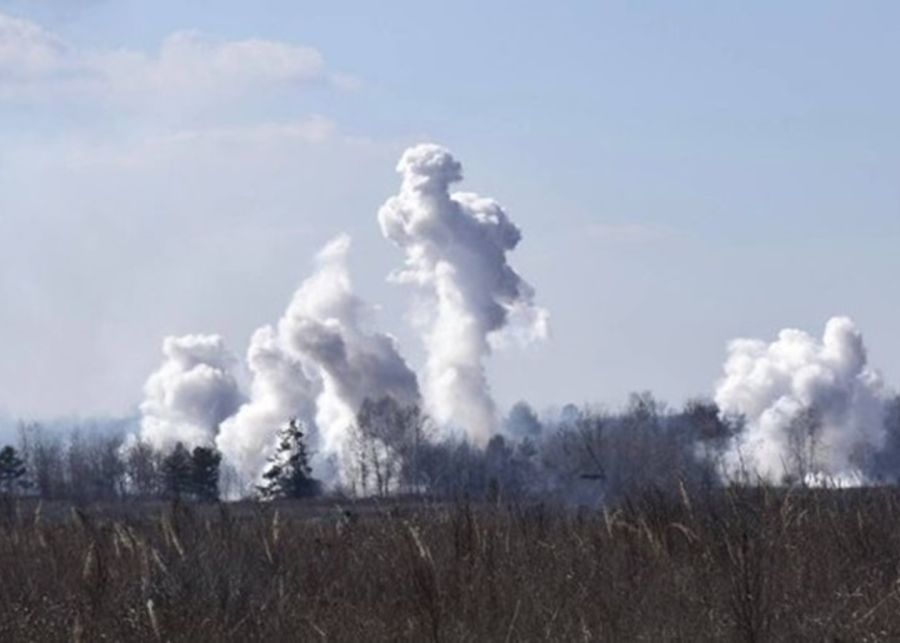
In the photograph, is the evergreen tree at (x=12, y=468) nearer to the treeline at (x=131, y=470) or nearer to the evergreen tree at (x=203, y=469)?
the treeline at (x=131, y=470)

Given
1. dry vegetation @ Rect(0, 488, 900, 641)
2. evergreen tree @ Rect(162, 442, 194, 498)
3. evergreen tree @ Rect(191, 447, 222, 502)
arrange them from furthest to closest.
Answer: evergreen tree @ Rect(162, 442, 194, 498)
evergreen tree @ Rect(191, 447, 222, 502)
dry vegetation @ Rect(0, 488, 900, 641)

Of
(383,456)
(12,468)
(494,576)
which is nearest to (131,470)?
(383,456)

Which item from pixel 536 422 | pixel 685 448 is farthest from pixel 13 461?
pixel 536 422

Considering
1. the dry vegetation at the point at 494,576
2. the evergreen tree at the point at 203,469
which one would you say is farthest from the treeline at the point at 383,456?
the dry vegetation at the point at 494,576

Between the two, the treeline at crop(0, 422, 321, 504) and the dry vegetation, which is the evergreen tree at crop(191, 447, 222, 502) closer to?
the treeline at crop(0, 422, 321, 504)

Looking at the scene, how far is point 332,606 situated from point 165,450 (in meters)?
93.2

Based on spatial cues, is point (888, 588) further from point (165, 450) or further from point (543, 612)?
point (165, 450)

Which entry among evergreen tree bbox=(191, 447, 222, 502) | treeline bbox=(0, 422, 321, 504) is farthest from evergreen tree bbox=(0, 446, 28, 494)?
evergreen tree bbox=(191, 447, 222, 502)

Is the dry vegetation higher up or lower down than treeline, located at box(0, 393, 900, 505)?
lower down

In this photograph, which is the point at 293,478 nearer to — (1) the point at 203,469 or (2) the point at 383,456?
(1) the point at 203,469

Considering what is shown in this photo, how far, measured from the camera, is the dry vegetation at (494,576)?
539 inches

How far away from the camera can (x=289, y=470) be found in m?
77.5

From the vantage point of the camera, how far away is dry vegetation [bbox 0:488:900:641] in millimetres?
13703

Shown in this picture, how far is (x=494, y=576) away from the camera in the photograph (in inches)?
625
